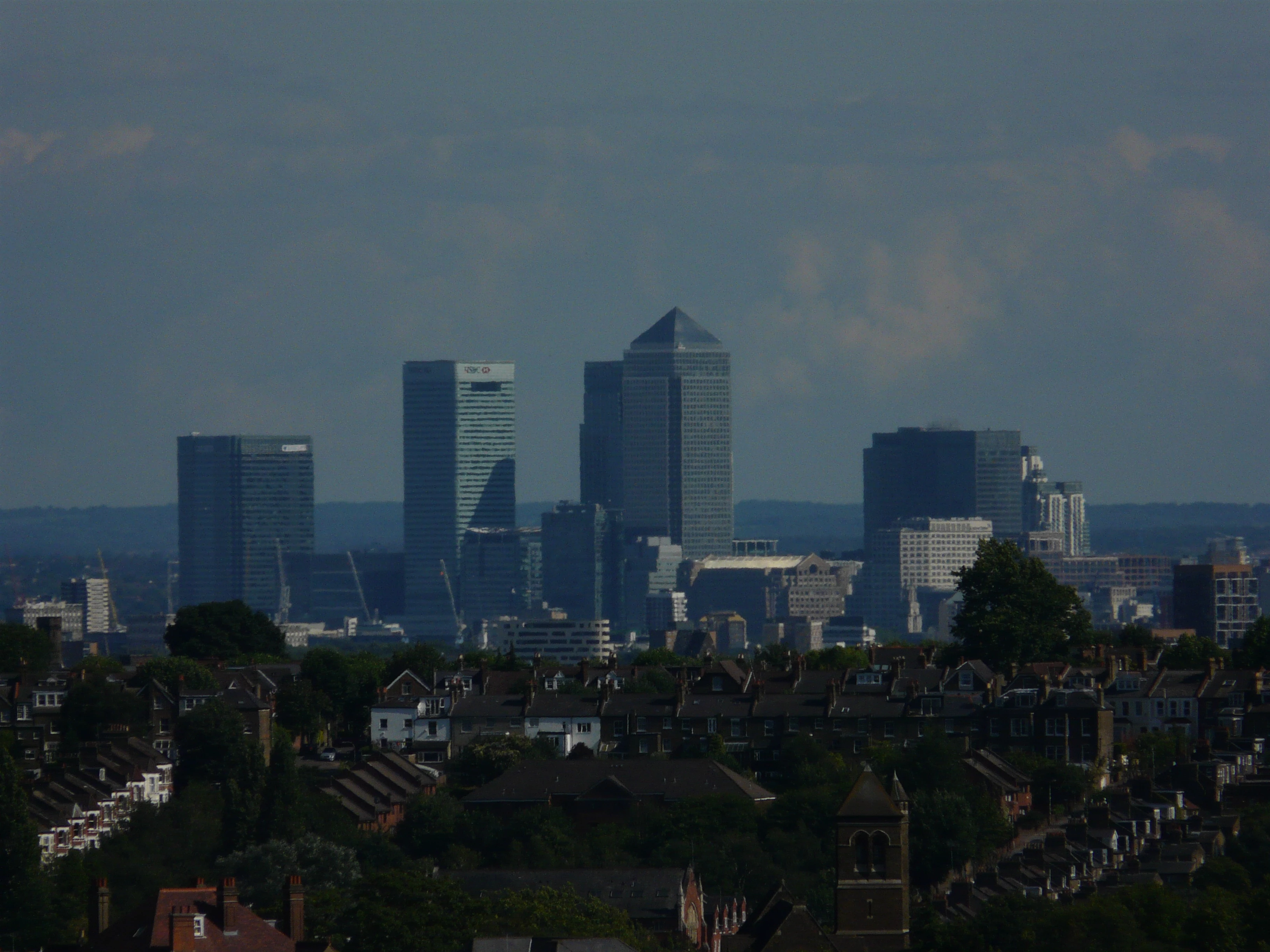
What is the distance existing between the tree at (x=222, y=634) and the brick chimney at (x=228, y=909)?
90.0 meters

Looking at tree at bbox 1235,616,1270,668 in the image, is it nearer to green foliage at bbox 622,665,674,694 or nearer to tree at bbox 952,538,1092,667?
tree at bbox 952,538,1092,667

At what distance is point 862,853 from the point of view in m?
76.4

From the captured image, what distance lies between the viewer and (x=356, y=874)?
326 feet

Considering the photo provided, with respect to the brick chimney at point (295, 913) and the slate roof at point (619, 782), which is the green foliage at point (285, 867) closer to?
the slate roof at point (619, 782)

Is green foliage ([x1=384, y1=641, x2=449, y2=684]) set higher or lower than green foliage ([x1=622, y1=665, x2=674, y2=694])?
higher

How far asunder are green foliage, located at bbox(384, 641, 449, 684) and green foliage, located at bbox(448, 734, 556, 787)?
50.2 feet

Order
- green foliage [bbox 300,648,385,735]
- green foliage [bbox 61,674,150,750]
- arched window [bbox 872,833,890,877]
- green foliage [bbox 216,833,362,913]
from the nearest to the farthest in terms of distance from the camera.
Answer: arched window [bbox 872,833,890,877]
green foliage [bbox 216,833,362,913]
green foliage [bbox 61,674,150,750]
green foliage [bbox 300,648,385,735]

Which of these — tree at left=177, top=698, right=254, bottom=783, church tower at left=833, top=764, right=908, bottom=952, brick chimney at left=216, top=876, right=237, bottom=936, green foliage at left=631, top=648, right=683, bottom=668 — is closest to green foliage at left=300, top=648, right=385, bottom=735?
tree at left=177, top=698, right=254, bottom=783

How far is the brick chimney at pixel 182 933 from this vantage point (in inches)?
2729

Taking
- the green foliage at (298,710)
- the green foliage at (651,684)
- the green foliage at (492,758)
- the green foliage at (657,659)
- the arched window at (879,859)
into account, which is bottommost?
the arched window at (879,859)

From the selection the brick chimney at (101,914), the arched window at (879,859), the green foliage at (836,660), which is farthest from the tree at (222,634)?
the arched window at (879,859)

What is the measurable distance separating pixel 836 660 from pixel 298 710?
2960 centimetres

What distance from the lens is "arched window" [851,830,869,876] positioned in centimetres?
7606

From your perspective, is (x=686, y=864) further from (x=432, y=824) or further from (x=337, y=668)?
(x=337, y=668)
